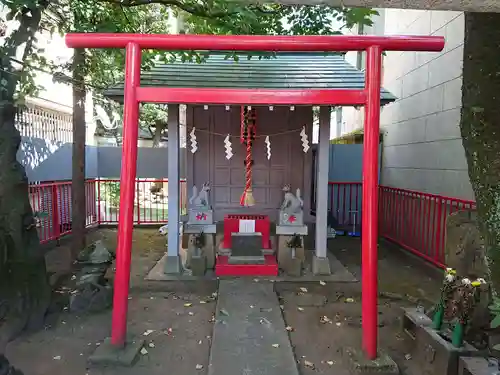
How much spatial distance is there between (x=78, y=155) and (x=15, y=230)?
2661mm

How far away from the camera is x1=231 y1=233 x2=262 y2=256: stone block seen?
23.8 ft

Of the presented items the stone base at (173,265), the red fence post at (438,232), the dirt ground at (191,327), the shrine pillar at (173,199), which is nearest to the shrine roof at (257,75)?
the shrine pillar at (173,199)

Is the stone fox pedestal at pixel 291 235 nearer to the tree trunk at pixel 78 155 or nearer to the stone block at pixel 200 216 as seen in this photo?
the stone block at pixel 200 216

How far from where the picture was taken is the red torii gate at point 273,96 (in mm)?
4078

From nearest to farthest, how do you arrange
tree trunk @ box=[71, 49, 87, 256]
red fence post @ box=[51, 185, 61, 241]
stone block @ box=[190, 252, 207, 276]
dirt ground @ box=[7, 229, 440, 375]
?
dirt ground @ box=[7, 229, 440, 375] < stone block @ box=[190, 252, 207, 276] < tree trunk @ box=[71, 49, 87, 256] < red fence post @ box=[51, 185, 61, 241]

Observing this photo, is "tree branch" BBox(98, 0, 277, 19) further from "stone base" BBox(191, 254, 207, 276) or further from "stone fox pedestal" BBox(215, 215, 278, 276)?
"stone base" BBox(191, 254, 207, 276)

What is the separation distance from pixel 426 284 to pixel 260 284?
9.93 feet

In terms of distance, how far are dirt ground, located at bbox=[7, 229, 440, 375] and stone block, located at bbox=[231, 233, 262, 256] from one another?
32.9 inches

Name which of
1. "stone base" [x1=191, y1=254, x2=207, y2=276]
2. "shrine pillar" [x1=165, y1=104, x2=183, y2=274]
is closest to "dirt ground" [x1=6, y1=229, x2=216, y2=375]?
"stone base" [x1=191, y1=254, x2=207, y2=276]

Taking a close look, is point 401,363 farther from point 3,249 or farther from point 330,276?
point 3,249

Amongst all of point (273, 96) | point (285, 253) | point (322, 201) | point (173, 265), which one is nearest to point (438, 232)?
point (322, 201)

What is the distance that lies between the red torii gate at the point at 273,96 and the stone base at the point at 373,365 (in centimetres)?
8

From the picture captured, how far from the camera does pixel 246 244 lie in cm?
728

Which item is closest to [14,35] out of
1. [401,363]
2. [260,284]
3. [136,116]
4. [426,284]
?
[136,116]
